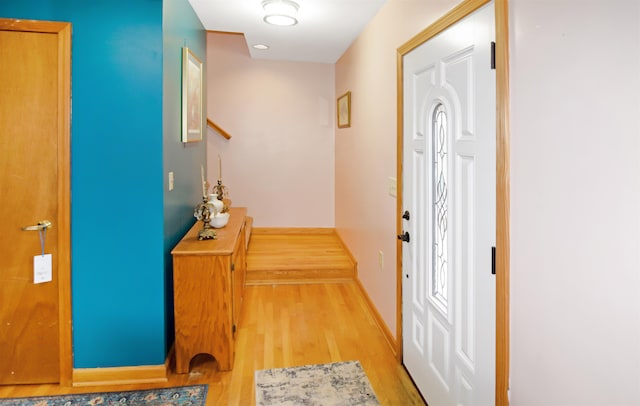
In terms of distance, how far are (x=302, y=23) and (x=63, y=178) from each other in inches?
86.5

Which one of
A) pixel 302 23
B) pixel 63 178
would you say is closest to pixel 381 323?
pixel 63 178

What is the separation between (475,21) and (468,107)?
1.03 ft

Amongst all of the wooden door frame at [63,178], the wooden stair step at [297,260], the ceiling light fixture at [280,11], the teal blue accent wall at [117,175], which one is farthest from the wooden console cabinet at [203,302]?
the ceiling light fixture at [280,11]

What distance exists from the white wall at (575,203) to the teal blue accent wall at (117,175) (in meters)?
1.84

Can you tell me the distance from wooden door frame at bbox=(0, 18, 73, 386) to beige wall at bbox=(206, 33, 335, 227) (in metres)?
2.81

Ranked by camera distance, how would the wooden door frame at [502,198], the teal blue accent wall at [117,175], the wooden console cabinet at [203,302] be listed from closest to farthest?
1. the wooden door frame at [502,198]
2. the teal blue accent wall at [117,175]
3. the wooden console cabinet at [203,302]

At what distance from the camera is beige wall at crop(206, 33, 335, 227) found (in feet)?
17.1

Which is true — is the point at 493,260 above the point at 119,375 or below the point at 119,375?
above

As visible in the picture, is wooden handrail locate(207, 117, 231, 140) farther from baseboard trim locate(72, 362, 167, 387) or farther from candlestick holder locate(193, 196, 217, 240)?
baseboard trim locate(72, 362, 167, 387)

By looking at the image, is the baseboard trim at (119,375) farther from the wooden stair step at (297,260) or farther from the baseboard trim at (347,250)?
the baseboard trim at (347,250)

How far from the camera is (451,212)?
6.01 feet

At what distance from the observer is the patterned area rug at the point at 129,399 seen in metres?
2.20

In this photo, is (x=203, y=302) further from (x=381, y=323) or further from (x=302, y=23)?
(x=302, y=23)

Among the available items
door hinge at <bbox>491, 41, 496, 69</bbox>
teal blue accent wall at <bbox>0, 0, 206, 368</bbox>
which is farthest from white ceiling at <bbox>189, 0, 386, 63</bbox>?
door hinge at <bbox>491, 41, 496, 69</bbox>
